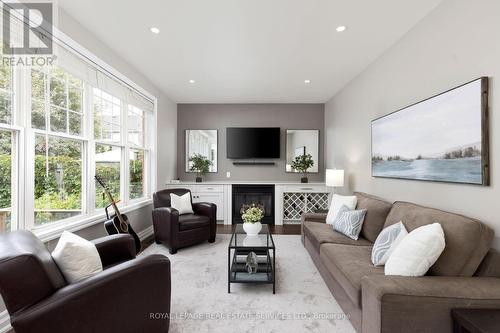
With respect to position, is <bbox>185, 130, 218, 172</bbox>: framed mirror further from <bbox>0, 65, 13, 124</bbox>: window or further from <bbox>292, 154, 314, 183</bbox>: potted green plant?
<bbox>0, 65, 13, 124</bbox>: window

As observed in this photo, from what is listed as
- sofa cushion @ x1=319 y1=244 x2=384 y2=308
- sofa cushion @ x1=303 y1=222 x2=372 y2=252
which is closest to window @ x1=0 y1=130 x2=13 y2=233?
sofa cushion @ x1=319 y1=244 x2=384 y2=308

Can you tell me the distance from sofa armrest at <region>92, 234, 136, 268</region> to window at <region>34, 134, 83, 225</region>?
0.67m

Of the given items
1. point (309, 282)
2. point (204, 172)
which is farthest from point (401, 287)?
point (204, 172)

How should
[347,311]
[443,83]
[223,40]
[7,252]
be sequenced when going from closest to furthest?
[7,252]
[347,311]
[443,83]
[223,40]

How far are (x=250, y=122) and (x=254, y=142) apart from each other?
49 cm

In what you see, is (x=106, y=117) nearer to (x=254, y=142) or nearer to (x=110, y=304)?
(x=110, y=304)

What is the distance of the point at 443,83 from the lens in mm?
2006

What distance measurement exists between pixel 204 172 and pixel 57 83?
3.08 metres

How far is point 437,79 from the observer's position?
6.80 ft

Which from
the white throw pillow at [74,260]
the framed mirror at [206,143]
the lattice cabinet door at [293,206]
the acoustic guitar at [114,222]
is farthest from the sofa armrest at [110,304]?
the framed mirror at [206,143]

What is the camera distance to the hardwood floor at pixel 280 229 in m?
4.25

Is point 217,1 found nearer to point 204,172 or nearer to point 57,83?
point 57,83

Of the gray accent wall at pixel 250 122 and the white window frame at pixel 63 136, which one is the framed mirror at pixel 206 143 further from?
the white window frame at pixel 63 136

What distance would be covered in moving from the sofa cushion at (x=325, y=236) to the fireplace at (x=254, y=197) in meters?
1.81
